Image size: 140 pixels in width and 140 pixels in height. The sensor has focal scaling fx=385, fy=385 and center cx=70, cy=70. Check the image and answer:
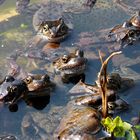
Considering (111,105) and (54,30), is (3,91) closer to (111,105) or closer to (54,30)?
(111,105)

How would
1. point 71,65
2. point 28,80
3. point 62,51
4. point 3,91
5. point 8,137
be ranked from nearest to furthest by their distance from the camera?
point 8,137, point 3,91, point 28,80, point 71,65, point 62,51

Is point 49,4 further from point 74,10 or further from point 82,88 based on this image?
point 82,88

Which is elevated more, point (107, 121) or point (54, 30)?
point (107, 121)

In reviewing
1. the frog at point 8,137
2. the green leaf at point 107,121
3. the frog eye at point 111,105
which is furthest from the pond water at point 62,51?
the green leaf at point 107,121

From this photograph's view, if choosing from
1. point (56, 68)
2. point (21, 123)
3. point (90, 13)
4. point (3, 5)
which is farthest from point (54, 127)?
point (3, 5)

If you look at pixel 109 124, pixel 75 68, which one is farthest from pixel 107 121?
pixel 75 68
